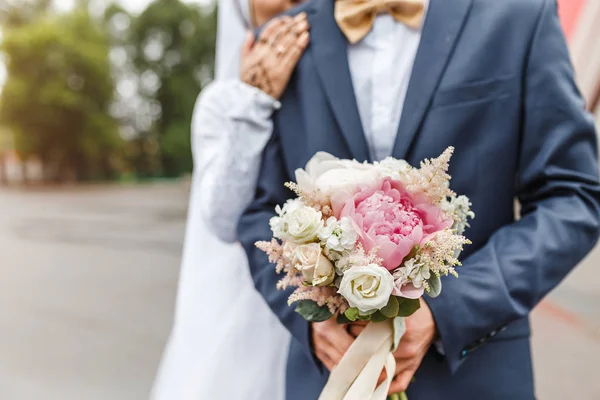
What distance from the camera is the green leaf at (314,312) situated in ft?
3.26

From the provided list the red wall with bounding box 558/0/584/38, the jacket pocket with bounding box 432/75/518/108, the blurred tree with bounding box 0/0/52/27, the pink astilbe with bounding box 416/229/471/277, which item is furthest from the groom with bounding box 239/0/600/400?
the blurred tree with bounding box 0/0/52/27

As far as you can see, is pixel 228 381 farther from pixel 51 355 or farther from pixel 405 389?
pixel 51 355

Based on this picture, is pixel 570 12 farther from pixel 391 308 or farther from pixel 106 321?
pixel 106 321

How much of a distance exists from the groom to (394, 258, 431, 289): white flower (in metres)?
0.20

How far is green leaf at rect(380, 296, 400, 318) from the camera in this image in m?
0.92

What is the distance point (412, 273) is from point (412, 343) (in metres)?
0.22

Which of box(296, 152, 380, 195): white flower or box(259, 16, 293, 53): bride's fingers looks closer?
box(296, 152, 380, 195): white flower

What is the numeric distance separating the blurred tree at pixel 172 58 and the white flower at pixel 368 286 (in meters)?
26.3

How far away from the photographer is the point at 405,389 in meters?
1.14

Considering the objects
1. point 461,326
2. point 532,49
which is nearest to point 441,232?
point 461,326

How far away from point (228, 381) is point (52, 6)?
29.2 meters

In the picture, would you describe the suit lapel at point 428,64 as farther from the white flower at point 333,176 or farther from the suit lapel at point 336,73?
the white flower at point 333,176

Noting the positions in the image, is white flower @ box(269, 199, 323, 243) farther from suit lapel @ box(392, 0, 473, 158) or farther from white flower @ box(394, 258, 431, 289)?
suit lapel @ box(392, 0, 473, 158)

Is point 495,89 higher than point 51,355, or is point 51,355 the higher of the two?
point 495,89
